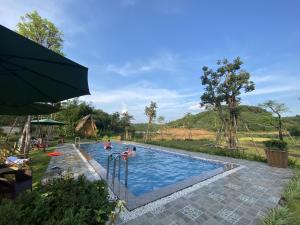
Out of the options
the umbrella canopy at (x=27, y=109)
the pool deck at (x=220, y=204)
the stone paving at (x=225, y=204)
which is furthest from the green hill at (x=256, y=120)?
the umbrella canopy at (x=27, y=109)

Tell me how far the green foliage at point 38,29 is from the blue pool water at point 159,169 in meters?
9.73

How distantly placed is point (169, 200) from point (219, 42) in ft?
44.8

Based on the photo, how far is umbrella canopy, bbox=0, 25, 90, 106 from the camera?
1.49 m

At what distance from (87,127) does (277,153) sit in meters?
22.0

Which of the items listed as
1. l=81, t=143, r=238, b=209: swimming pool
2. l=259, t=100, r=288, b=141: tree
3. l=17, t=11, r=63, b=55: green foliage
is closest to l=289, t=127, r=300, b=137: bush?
l=259, t=100, r=288, b=141: tree

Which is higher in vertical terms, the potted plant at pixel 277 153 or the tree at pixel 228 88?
the tree at pixel 228 88

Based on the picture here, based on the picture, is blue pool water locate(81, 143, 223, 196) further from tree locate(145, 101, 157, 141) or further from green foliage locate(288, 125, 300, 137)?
green foliage locate(288, 125, 300, 137)

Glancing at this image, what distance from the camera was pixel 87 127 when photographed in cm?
2533

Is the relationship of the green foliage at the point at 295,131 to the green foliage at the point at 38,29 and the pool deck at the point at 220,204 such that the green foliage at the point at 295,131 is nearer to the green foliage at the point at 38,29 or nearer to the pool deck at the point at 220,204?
the pool deck at the point at 220,204

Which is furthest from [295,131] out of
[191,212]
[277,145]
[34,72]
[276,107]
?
[34,72]

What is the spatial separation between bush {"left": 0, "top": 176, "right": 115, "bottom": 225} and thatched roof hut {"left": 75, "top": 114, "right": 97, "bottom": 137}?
22389mm

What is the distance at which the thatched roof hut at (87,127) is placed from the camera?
23.9 meters

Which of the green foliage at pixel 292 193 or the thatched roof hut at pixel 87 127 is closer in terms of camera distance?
the green foliage at pixel 292 193

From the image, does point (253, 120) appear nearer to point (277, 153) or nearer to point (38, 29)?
point (277, 153)
